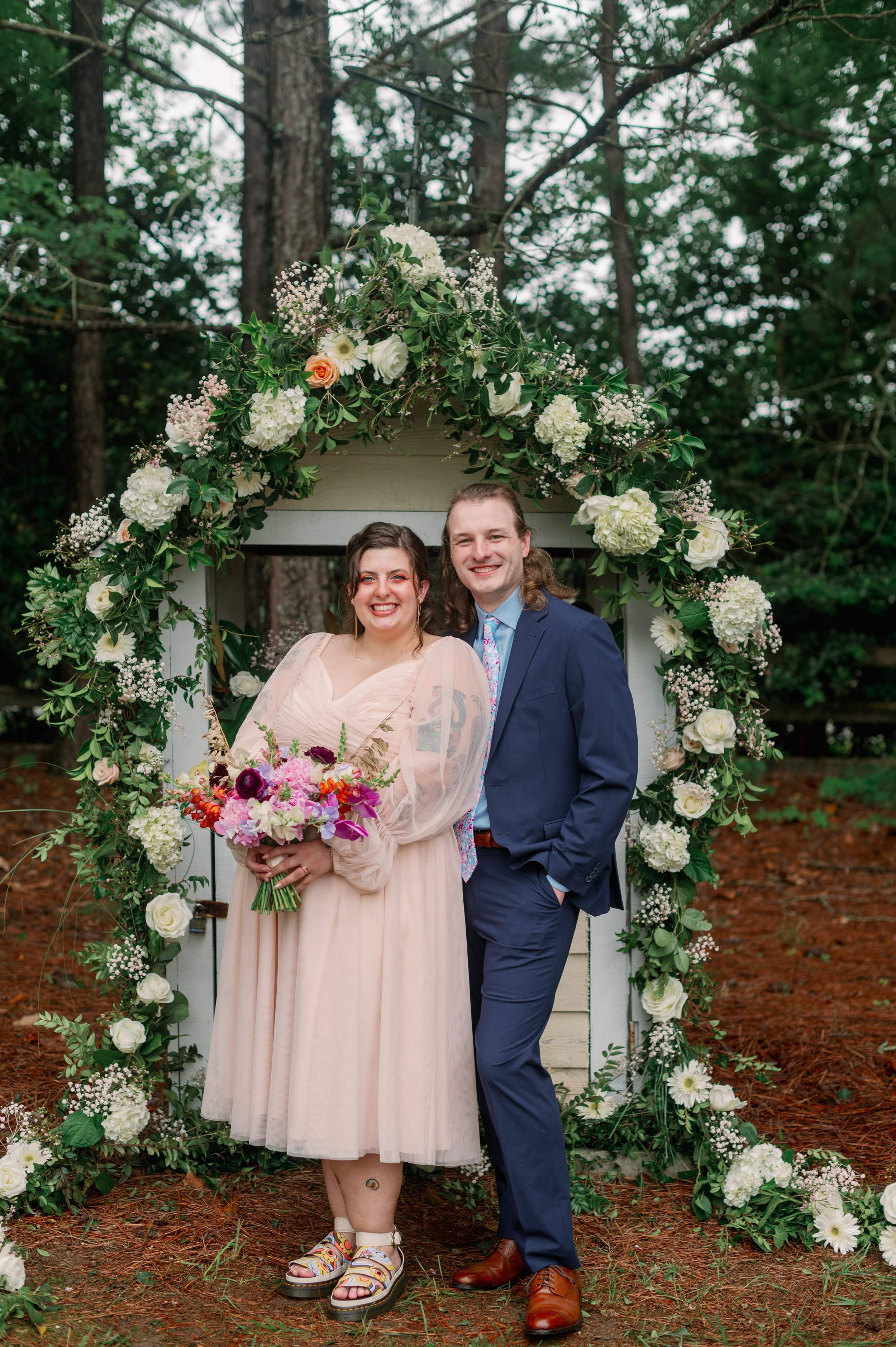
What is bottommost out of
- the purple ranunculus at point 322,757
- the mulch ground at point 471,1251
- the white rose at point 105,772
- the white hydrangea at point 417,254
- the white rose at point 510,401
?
the mulch ground at point 471,1251

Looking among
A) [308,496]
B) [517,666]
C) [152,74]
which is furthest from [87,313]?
[517,666]

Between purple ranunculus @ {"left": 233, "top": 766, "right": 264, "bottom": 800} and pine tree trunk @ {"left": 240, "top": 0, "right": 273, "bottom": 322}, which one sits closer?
purple ranunculus @ {"left": 233, "top": 766, "right": 264, "bottom": 800}

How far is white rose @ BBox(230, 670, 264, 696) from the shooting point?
13.5 feet

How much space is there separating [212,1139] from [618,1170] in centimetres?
135

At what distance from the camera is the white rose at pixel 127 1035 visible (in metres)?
3.42

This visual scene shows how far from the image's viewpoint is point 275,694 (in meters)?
3.11

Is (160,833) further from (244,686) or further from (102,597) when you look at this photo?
(244,686)

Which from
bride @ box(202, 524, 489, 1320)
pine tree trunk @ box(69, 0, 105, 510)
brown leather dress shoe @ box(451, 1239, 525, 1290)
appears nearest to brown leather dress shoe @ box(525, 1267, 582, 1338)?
brown leather dress shoe @ box(451, 1239, 525, 1290)

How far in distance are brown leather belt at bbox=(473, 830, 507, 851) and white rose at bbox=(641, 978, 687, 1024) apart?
97 cm

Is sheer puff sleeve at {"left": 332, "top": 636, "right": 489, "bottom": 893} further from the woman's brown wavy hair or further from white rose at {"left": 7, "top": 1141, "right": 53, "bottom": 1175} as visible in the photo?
white rose at {"left": 7, "top": 1141, "right": 53, "bottom": 1175}

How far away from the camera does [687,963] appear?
3.56m

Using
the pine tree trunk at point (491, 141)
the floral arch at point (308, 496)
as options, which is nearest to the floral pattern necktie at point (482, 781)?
the floral arch at point (308, 496)

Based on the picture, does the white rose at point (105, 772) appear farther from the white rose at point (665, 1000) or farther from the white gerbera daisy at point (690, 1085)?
the white gerbera daisy at point (690, 1085)

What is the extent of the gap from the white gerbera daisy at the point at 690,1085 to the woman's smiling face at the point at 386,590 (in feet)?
5.67
